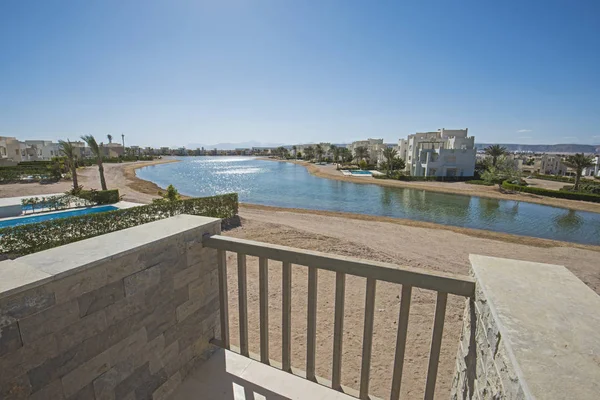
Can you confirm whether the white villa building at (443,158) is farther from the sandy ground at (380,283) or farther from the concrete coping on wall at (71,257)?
the concrete coping on wall at (71,257)

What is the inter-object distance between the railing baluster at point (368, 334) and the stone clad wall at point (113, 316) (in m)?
1.63

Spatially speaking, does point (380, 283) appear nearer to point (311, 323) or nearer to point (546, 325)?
point (311, 323)

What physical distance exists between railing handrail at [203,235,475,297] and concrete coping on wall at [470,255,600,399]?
0.15 meters

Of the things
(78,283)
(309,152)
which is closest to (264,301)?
(78,283)

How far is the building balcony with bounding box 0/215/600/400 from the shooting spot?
50.9 inches

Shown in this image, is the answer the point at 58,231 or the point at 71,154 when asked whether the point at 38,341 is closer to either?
the point at 58,231

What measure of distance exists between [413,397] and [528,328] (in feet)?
11.4

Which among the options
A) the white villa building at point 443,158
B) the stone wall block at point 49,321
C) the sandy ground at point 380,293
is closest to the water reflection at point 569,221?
the sandy ground at point 380,293

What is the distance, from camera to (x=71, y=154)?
86.1 feet

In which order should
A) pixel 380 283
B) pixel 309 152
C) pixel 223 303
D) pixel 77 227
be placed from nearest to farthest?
pixel 223 303
pixel 380 283
pixel 77 227
pixel 309 152

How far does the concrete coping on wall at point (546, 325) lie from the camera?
1006 millimetres

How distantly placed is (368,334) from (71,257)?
217cm

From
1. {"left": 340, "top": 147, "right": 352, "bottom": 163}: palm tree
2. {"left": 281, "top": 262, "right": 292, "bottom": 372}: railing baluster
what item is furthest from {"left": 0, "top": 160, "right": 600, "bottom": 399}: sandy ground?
{"left": 340, "top": 147, "right": 352, "bottom": 163}: palm tree

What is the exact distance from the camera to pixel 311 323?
2457 mm
